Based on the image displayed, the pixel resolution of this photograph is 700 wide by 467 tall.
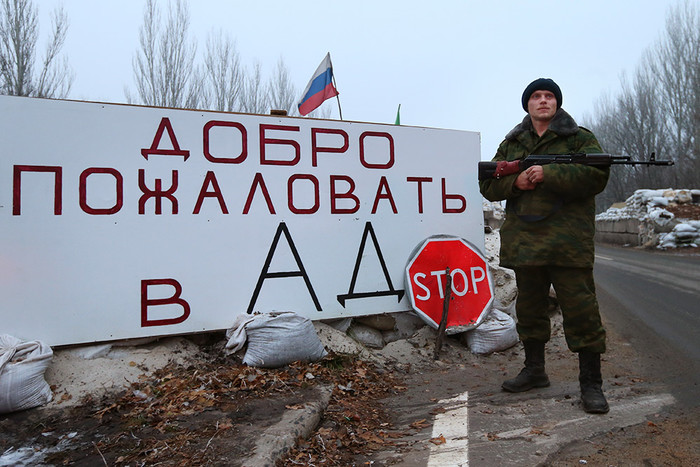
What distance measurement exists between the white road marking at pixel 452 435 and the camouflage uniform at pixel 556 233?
25.6 inches

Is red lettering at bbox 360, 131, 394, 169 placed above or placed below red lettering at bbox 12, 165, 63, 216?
above

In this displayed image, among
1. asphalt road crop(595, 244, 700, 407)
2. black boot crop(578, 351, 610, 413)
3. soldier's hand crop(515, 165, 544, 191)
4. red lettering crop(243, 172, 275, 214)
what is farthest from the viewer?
red lettering crop(243, 172, 275, 214)

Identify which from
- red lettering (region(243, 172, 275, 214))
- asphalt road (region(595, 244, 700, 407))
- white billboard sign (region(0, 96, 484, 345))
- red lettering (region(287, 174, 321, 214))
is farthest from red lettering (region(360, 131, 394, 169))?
asphalt road (region(595, 244, 700, 407))

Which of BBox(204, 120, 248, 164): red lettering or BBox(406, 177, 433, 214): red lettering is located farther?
BBox(406, 177, 433, 214): red lettering

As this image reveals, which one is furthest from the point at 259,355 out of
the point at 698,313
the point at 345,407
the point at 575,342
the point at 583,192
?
the point at 698,313

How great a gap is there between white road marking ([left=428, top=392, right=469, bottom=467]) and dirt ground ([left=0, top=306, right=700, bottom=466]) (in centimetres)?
8

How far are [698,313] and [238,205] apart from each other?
16.2 ft

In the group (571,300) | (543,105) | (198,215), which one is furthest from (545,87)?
(198,215)

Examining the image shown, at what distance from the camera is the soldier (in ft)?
8.68

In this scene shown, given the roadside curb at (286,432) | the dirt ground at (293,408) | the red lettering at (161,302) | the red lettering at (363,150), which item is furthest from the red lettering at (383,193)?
the roadside curb at (286,432)

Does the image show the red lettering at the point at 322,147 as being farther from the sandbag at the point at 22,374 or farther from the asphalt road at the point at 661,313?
the asphalt road at the point at 661,313

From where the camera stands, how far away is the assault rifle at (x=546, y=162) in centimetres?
266

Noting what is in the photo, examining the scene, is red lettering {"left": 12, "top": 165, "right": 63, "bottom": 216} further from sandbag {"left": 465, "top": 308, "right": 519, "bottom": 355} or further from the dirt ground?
sandbag {"left": 465, "top": 308, "right": 519, "bottom": 355}

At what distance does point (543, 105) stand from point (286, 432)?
2301mm
